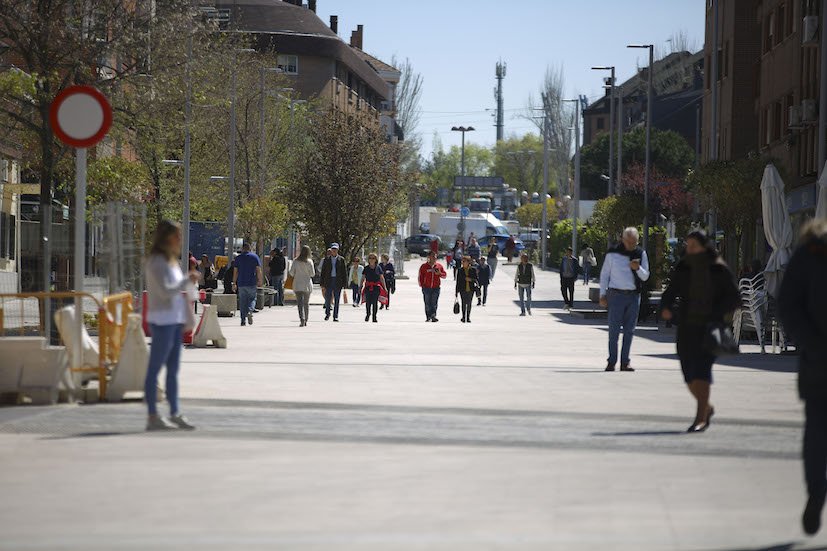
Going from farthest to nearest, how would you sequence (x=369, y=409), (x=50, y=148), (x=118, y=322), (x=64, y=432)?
(x=50, y=148) < (x=118, y=322) < (x=369, y=409) < (x=64, y=432)

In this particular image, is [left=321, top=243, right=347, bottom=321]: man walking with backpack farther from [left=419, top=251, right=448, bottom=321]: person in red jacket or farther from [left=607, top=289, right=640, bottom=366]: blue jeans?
[left=607, top=289, right=640, bottom=366]: blue jeans

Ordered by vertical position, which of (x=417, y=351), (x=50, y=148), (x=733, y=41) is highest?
(x=733, y=41)

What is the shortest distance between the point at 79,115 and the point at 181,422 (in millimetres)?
3136

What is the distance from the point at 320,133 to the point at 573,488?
1773 inches

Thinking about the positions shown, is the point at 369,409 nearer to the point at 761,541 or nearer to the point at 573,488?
the point at 573,488

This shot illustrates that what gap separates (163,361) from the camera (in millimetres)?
10320

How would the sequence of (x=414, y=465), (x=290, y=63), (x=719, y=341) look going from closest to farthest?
(x=414, y=465) < (x=719, y=341) < (x=290, y=63)

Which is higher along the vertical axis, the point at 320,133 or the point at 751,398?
the point at 320,133

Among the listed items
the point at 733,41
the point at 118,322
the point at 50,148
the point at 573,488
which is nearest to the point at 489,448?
the point at 573,488

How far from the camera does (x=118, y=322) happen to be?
12750 millimetres

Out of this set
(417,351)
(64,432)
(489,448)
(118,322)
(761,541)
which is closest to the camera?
(761,541)

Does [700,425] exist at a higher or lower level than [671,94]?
lower

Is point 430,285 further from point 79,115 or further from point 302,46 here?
point 302,46

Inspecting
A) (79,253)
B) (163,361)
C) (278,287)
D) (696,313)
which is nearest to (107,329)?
(79,253)
